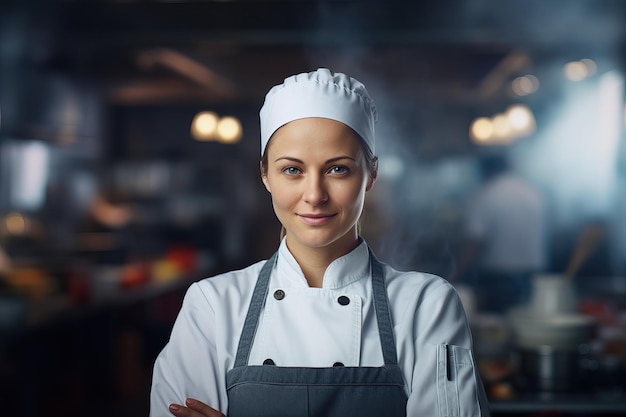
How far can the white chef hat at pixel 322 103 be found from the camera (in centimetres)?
129

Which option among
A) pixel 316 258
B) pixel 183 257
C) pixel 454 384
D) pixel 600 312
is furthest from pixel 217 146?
pixel 454 384

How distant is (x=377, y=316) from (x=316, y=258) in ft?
0.55

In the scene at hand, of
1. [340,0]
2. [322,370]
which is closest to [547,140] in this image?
[340,0]

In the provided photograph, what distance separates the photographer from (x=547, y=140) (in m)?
4.29

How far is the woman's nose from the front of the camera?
127 cm

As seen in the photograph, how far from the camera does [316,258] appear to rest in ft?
4.55

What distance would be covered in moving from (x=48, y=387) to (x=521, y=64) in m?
3.04

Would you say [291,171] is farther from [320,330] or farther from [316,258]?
[320,330]

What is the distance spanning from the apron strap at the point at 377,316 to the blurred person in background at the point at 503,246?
2298 millimetres

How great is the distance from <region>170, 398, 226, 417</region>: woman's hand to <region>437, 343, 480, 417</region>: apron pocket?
41cm

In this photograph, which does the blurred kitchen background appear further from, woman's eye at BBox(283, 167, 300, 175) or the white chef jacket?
woman's eye at BBox(283, 167, 300, 175)

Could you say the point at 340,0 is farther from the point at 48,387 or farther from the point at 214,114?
the point at 48,387

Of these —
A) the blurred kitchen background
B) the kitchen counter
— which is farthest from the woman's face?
the blurred kitchen background

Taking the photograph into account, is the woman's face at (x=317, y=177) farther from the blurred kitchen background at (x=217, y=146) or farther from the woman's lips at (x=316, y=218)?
the blurred kitchen background at (x=217, y=146)
